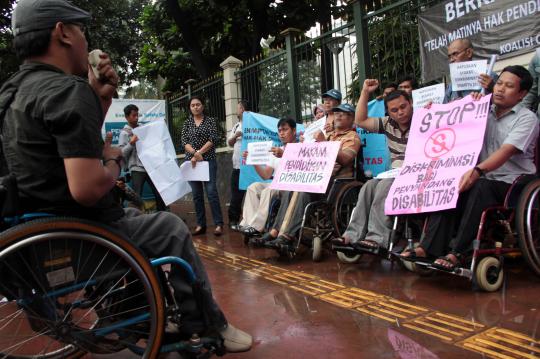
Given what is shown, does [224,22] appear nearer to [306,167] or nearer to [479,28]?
[479,28]

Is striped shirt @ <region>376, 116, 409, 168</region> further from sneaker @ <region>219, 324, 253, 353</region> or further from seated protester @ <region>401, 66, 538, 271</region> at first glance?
sneaker @ <region>219, 324, 253, 353</region>

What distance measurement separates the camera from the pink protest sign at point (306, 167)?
15.8 feet

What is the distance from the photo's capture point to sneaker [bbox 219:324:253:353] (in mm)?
2400

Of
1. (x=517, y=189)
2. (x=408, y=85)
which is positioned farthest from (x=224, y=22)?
(x=517, y=189)

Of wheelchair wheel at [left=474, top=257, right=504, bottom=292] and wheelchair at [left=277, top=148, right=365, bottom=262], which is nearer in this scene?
wheelchair wheel at [left=474, top=257, right=504, bottom=292]

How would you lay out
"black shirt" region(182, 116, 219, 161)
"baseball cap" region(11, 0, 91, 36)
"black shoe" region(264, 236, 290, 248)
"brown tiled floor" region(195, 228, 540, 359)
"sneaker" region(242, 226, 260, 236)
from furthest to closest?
"black shirt" region(182, 116, 219, 161)
"sneaker" region(242, 226, 260, 236)
"black shoe" region(264, 236, 290, 248)
"brown tiled floor" region(195, 228, 540, 359)
"baseball cap" region(11, 0, 91, 36)

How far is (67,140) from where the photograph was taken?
185 centimetres

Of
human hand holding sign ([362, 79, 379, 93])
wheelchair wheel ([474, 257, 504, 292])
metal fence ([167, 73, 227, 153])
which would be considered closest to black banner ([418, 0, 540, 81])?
human hand holding sign ([362, 79, 379, 93])

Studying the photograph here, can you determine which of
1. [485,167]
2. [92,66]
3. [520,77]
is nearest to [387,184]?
[485,167]

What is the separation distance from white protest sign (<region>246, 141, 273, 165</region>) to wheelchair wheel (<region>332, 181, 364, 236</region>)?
140 cm

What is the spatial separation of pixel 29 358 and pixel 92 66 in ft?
4.52

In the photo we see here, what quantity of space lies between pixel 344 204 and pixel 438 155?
121cm

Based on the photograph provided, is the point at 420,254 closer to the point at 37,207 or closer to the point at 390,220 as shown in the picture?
the point at 390,220

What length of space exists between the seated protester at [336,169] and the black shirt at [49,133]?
284cm
